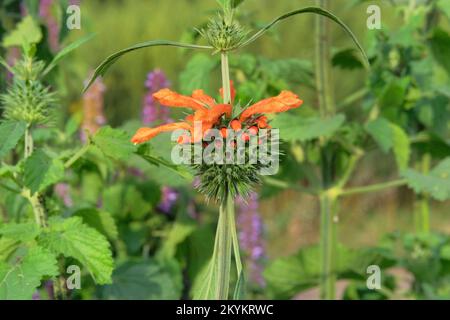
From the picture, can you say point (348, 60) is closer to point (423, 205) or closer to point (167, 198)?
point (423, 205)

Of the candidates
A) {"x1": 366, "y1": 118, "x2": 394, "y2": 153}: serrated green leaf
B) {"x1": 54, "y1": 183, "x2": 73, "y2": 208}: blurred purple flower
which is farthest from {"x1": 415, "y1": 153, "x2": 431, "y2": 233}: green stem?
{"x1": 54, "y1": 183, "x2": 73, "y2": 208}: blurred purple flower

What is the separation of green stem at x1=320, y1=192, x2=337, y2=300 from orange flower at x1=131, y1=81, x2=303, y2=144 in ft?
3.29

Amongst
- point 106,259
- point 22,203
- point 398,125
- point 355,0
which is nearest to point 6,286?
point 106,259

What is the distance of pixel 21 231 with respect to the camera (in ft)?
4.70

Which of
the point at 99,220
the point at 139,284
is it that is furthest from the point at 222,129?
the point at 139,284

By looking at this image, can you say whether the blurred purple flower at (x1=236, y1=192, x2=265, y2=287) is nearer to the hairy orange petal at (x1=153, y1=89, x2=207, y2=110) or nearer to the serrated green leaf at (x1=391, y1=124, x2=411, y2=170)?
the serrated green leaf at (x1=391, y1=124, x2=411, y2=170)

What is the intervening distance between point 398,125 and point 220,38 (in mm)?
1138

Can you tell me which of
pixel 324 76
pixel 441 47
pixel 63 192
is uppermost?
pixel 441 47

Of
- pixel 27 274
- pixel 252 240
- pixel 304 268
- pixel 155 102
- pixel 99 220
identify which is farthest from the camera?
pixel 252 240

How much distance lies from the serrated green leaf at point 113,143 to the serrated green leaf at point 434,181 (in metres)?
0.75

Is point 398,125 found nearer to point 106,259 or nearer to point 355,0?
point 355,0

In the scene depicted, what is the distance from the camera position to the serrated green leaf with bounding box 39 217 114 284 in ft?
4.54

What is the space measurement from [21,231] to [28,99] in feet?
0.77

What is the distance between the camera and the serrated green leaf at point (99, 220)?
1689mm
